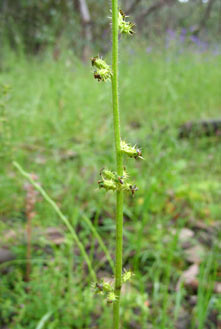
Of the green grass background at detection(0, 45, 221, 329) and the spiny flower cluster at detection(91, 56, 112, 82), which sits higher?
the spiny flower cluster at detection(91, 56, 112, 82)

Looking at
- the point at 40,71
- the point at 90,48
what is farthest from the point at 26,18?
the point at 40,71

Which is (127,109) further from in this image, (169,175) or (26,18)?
(26,18)

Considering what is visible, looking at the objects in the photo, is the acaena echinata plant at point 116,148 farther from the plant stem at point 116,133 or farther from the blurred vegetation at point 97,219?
the blurred vegetation at point 97,219

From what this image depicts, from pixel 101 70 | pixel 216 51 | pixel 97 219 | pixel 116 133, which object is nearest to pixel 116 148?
pixel 116 133

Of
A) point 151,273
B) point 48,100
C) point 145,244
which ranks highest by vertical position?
point 48,100

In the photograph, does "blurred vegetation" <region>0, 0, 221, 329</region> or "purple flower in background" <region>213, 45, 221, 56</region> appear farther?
"purple flower in background" <region>213, 45, 221, 56</region>

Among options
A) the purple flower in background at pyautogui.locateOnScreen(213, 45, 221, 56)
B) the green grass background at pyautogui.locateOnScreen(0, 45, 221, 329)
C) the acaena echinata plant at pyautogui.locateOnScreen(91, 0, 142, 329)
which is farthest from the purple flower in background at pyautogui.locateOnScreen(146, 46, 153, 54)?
the acaena echinata plant at pyautogui.locateOnScreen(91, 0, 142, 329)

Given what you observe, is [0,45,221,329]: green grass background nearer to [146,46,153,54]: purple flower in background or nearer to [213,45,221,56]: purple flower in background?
[146,46,153,54]: purple flower in background

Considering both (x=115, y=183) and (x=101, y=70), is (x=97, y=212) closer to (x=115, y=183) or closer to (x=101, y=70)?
(x=115, y=183)
